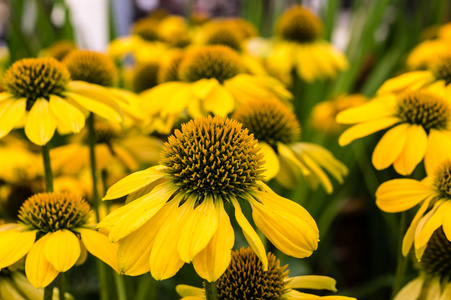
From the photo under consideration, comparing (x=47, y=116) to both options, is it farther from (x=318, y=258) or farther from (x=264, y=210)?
(x=318, y=258)

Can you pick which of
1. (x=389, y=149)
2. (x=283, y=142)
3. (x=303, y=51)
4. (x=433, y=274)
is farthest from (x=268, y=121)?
(x=303, y=51)

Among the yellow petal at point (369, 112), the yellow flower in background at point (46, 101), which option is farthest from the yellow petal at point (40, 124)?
the yellow petal at point (369, 112)

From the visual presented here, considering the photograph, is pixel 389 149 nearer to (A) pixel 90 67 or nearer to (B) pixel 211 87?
(B) pixel 211 87

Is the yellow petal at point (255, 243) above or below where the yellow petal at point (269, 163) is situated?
above

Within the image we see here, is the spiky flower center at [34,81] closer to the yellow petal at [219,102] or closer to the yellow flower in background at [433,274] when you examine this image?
the yellow petal at [219,102]

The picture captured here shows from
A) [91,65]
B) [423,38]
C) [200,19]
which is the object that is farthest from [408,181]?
[200,19]

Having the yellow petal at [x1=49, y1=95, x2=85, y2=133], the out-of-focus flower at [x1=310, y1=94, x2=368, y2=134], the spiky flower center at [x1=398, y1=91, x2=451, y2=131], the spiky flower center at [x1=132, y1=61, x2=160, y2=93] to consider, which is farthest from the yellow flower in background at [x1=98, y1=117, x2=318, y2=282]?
the out-of-focus flower at [x1=310, y1=94, x2=368, y2=134]
